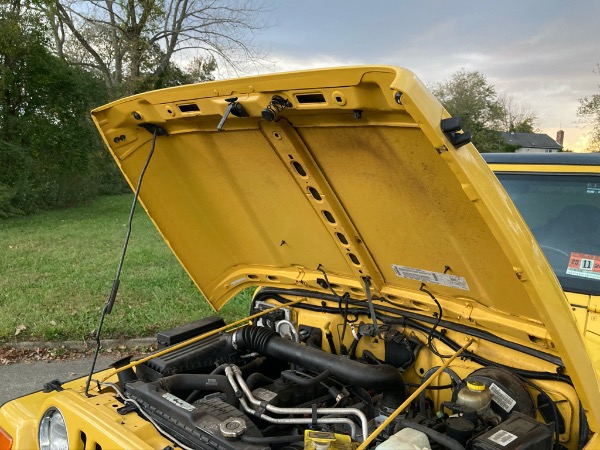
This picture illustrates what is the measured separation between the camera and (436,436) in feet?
5.93

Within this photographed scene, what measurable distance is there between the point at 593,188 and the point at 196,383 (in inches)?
97.3

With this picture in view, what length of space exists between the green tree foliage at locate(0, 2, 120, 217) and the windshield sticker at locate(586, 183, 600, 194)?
16.6 meters

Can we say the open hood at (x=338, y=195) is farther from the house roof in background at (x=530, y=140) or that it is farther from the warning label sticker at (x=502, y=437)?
the house roof in background at (x=530, y=140)

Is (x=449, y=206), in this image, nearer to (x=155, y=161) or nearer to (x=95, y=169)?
(x=155, y=161)

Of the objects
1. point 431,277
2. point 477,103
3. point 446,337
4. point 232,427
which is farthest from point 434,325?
point 477,103

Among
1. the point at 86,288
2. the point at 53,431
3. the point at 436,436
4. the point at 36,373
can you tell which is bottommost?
the point at 36,373

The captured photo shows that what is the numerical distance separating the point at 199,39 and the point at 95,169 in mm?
10492

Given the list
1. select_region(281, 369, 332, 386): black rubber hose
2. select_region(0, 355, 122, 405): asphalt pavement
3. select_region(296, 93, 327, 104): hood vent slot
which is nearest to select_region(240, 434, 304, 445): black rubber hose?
select_region(281, 369, 332, 386): black rubber hose

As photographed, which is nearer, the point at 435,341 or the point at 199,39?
the point at 435,341

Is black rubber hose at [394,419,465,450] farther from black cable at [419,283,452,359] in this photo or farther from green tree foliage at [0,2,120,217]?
green tree foliage at [0,2,120,217]

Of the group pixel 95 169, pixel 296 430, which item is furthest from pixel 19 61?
pixel 296 430

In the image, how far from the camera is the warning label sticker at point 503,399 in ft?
6.64

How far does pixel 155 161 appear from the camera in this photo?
8.64 ft

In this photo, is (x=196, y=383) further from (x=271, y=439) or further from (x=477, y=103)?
(x=477, y=103)
